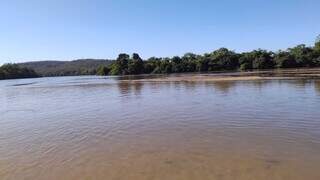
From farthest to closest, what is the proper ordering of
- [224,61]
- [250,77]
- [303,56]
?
1. [224,61]
2. [303,56]
3. [250,77]

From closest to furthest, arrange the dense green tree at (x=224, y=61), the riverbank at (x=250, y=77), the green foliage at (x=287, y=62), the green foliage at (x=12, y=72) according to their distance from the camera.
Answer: the riverbank at (x=250, y=77), the green foliage at (x=287, y=62), the dense green tree at (x=224, y=61), the green foliage at (x=12, y=72)

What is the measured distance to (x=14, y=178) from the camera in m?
8.41

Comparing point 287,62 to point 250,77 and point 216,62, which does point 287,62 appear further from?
point 250,77

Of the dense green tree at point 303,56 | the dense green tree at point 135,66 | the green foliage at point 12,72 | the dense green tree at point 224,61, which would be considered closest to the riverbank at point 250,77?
the dense green tree at point 303,56

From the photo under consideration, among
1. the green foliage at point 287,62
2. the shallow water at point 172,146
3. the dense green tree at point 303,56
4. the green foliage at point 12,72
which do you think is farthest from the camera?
the green foliage at point 12,72

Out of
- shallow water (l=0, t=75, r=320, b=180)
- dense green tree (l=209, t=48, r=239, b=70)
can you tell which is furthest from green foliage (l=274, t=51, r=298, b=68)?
shallow water (l=0, t=75, r=320, b=180)

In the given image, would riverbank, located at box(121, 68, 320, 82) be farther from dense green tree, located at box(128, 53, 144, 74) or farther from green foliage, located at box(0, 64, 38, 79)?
green foliage, located at box(0, 64, 38, 79)

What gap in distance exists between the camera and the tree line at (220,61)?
114 m

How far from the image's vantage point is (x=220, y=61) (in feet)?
455

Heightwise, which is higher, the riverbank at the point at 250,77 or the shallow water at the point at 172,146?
the shallow water at the point at 172,146

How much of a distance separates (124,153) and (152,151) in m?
0.77

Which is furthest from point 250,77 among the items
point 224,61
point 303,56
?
point 224,61

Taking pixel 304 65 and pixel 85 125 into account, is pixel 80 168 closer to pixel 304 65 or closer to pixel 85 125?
pixel 85 125

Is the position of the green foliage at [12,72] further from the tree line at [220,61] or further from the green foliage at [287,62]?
the green foliage at [287,62]
